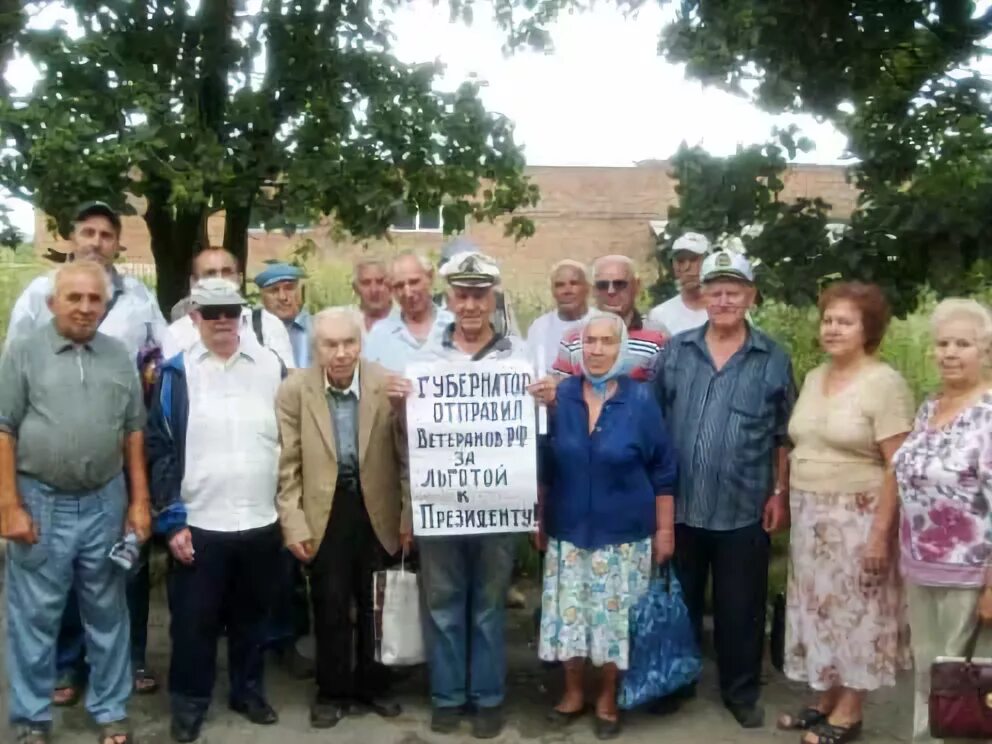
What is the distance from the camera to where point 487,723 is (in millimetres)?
5258

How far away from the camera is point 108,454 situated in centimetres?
482

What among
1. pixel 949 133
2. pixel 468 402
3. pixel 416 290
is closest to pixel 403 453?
pixel 468 402

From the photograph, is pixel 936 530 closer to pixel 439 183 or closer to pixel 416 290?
pixel 416 290

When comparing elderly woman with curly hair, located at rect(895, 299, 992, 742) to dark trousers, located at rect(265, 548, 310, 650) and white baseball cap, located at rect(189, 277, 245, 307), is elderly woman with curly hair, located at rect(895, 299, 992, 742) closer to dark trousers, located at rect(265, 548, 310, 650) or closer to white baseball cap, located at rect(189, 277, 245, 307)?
dark trousers, located at rect(265, 548, 310, 650)

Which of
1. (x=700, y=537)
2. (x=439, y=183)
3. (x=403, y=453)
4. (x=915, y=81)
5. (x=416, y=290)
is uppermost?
(x=915, y=81)

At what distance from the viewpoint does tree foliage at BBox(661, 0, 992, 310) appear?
6.22 metres

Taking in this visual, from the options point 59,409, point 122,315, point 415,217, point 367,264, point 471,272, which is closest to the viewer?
point 59,409

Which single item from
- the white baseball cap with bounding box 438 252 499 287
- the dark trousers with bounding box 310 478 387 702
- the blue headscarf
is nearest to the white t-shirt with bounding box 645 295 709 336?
the blue headscarf

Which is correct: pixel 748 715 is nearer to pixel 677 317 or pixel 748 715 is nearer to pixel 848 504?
pixel 848 504

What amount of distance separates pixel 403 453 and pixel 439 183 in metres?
2.72

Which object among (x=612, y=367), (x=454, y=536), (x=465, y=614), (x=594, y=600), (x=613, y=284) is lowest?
(x=465, y=614)

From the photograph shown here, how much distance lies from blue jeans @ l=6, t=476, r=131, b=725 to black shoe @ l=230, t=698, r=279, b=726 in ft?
1.79

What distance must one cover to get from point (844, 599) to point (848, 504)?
41 centimetres

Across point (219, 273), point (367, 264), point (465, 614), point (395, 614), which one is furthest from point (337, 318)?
point (367, 264)
